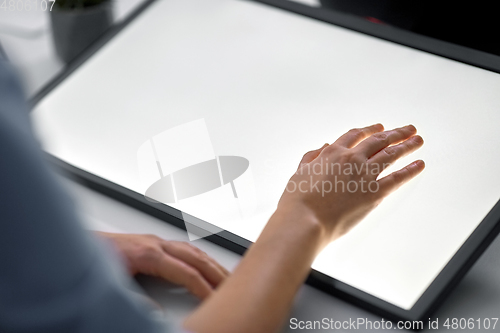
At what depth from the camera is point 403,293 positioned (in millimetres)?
680

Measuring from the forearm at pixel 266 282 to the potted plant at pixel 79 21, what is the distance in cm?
60

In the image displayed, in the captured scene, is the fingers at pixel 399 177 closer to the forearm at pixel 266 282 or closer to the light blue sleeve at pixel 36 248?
the forearm at pixel 266 282

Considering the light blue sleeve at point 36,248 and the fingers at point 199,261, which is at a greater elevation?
the light blue sleeve at point 36,248

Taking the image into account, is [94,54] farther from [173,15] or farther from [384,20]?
[384,20]

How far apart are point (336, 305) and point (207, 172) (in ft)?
0.82

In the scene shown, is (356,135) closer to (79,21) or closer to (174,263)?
(174,263)

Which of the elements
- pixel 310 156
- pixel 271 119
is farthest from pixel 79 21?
A: pixel 310 156

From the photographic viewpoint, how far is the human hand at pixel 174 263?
0.68 metres

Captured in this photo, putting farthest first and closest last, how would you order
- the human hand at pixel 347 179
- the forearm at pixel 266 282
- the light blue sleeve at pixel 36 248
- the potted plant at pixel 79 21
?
the potted plant at pixel 79 21 < the human hand at pixel 347 179 < the forearm at pixel 266 282 < the light blue sleeve at pixel 36 248

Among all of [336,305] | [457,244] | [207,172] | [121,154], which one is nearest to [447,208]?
[457,244]

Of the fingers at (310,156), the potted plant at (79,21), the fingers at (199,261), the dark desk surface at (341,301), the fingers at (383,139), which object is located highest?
the potted plant at (79,21)

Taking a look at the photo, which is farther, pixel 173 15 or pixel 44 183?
pixel 173 15

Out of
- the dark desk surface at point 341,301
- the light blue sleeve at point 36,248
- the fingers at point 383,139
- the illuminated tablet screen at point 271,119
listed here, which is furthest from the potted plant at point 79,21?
the light blue sleeve at point 36,248

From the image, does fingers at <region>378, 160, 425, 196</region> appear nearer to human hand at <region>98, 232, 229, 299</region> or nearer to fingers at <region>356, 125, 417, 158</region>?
fingers at <region>356, 125, 417, 158</region>
